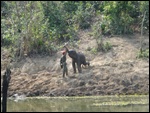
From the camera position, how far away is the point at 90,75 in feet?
62.7

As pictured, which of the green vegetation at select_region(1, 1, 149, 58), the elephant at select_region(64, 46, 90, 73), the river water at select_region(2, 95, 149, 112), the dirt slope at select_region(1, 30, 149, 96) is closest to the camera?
the river water at select_region(2, 95, 149, 112)

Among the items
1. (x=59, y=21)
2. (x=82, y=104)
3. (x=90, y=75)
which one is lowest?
(x=82, y=104)

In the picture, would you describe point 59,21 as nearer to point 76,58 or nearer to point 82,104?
point 76,58

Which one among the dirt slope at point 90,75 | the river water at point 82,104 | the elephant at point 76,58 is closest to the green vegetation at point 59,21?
the dirt slope at point 90,75

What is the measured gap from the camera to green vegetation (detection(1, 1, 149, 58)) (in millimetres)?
21438

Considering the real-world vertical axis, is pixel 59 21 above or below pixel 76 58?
above

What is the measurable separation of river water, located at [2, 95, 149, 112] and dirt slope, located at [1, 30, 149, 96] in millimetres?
742

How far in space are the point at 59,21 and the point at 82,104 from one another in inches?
366

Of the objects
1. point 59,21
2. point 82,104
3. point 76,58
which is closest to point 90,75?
point 76,58

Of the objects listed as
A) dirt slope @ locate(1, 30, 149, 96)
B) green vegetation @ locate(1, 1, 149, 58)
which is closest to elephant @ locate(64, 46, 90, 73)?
dirt slope @ locate(1, 30, 149, 96)

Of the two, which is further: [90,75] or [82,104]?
[90,75]

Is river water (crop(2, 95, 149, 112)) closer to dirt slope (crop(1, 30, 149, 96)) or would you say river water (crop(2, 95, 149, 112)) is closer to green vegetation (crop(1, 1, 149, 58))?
dirt slope (crop(1, 30, 149, 96))

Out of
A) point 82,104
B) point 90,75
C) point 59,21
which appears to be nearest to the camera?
point 82,104

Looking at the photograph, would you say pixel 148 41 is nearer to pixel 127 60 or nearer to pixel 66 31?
pixel 127 60
